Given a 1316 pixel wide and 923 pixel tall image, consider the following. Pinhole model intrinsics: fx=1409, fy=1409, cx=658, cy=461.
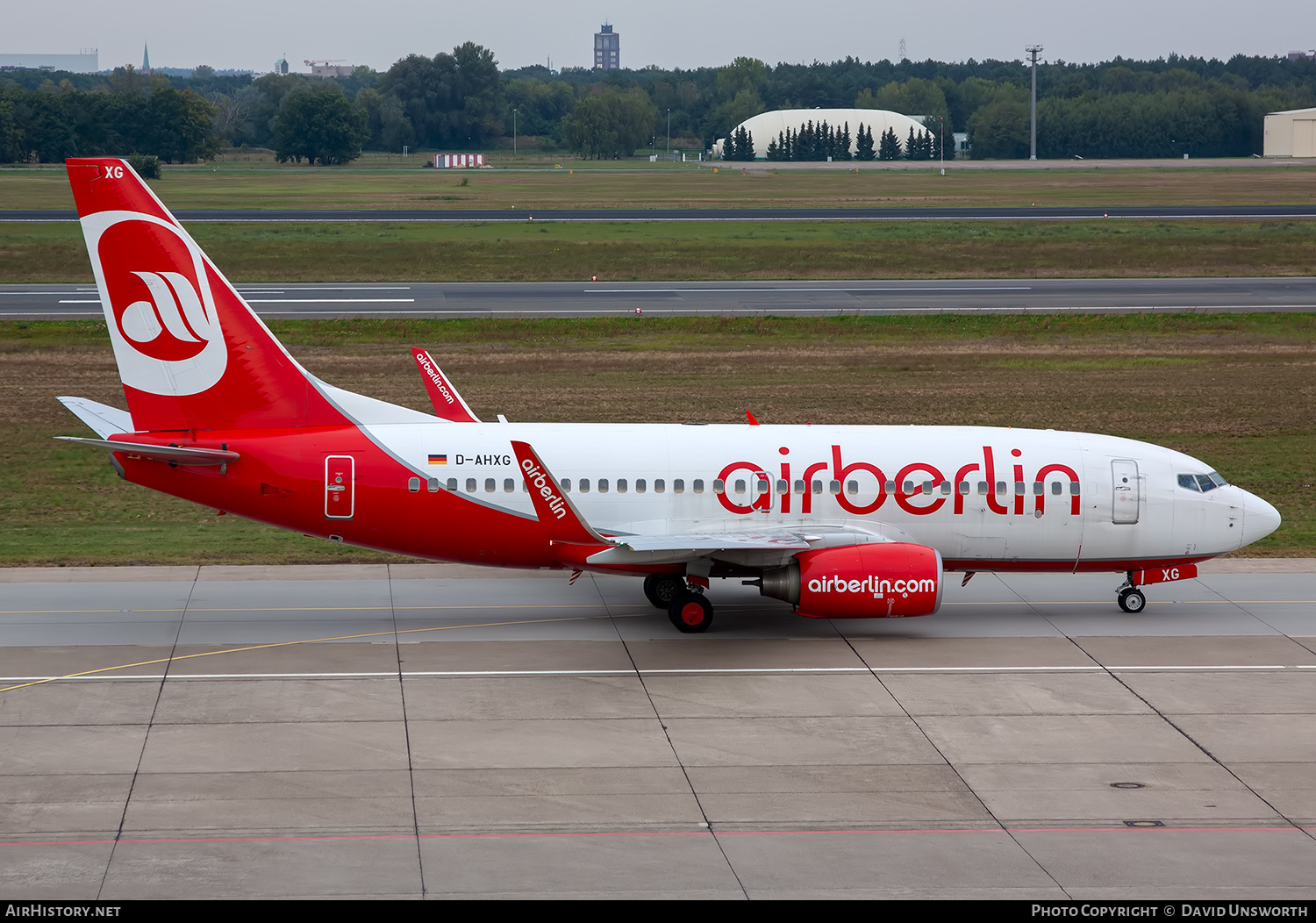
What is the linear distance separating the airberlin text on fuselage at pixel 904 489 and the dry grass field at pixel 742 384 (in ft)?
30.5

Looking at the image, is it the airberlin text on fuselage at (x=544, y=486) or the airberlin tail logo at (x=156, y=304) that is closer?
the airberlin text on fuselage at (x=544, y=486)

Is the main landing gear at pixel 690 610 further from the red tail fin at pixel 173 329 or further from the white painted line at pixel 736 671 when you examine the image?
the red tail fin at pixel 173 329

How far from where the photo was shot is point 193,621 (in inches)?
1030

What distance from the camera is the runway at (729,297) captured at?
64250 millimetres

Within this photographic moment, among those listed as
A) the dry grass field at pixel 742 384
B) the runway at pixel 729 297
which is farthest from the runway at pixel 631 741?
the runway at pixel 729 297

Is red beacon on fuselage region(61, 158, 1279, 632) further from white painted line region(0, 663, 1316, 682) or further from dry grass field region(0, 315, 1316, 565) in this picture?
dry grass field region(0, 315, 1316, 565)

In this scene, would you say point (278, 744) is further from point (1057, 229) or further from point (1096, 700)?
point (1057, 229)

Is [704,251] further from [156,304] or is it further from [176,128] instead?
[176,128]

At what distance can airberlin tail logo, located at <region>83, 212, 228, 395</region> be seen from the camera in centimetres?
2469

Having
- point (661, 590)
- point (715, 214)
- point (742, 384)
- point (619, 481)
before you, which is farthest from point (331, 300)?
point (715, 214)

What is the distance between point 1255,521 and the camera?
88.5ft

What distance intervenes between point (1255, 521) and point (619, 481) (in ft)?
40.1

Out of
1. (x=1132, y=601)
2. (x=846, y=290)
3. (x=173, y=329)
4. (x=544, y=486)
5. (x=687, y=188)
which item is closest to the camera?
(x=544, y=486)

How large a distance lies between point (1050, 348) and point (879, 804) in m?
42.0
